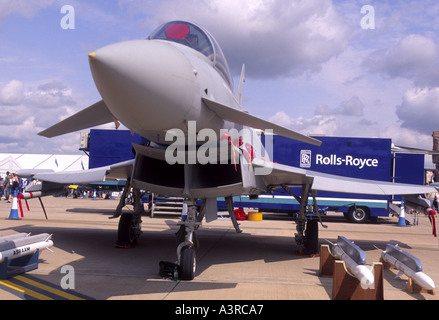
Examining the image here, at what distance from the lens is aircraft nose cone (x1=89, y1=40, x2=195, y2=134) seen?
407 centimetres

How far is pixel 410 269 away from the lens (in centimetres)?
638

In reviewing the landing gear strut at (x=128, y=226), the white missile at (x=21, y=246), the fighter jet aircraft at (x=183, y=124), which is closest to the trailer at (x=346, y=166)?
the fighter jet aircraft at (x=183, y=124)

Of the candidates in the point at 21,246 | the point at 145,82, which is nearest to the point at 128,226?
the point at 21,246

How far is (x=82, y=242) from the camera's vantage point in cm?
990

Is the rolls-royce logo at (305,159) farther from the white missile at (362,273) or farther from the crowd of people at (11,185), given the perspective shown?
the crowd of people at (11,185)

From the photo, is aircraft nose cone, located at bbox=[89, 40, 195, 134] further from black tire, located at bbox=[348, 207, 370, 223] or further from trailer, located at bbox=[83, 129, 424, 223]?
black tire, located at bbox=[348, 207, 370, 223]

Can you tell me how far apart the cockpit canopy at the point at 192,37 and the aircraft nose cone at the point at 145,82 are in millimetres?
1376

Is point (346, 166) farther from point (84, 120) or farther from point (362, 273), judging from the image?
point (84, 120)

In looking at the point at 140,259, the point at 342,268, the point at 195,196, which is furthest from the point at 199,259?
the point at 342,268

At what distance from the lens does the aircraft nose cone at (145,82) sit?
160 inches

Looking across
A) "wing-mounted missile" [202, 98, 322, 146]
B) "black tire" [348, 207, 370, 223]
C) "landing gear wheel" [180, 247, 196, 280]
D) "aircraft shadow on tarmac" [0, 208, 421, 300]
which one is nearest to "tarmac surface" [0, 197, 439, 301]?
"aircraft shadow on tarmac" [0, 208, 421, 300]

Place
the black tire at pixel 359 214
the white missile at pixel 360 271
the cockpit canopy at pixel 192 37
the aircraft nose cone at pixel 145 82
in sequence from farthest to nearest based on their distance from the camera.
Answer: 1. the black tire at pixel 359 214
2. the cockpit canopy at pixel 192 37
3. the white missile at pixel 360 271
4. the aircraft nose cone at pixel 145 82

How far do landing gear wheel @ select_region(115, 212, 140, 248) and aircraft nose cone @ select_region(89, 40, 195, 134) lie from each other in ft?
16.0
